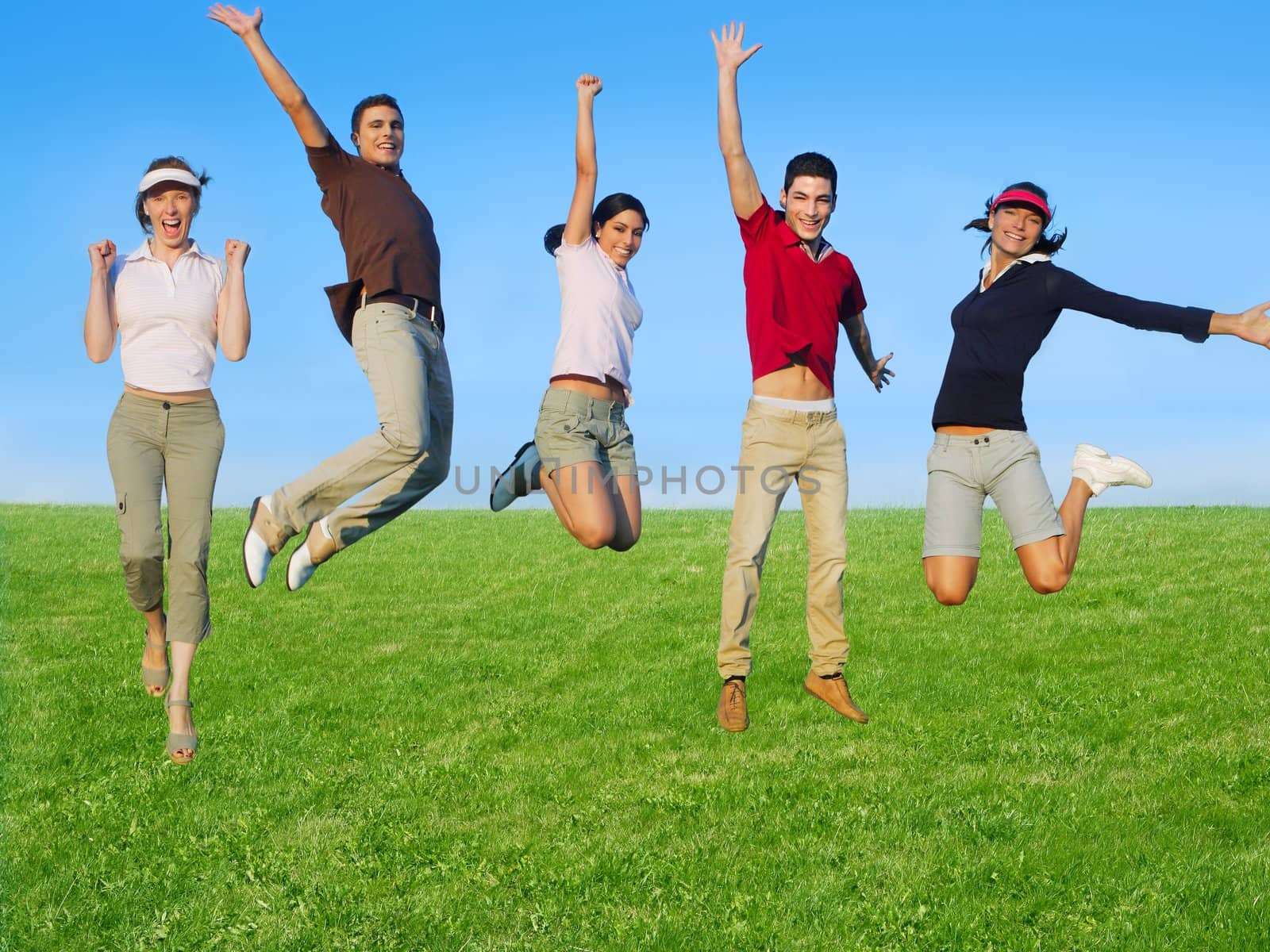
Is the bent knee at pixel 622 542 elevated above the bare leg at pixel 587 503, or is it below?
below

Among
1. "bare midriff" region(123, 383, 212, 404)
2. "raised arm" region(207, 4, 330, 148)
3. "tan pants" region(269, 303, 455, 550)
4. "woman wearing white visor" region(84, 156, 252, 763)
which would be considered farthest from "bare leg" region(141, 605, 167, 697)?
"raised arm" region(207, 4, 330, 148)

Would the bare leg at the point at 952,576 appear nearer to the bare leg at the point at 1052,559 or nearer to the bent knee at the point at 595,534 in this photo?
the bare leg at the point at 1052,559

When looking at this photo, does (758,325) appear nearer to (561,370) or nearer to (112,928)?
(561,370)

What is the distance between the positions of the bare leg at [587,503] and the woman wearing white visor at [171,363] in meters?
2.73

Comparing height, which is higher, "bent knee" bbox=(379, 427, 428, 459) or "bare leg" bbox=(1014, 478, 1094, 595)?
"bent knee" bbox=(379, 427, 428, 459)

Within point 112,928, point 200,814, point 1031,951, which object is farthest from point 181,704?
point 1031,951

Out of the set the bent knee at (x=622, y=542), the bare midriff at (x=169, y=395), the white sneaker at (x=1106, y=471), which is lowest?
the bent knee at (x=622, y=542)

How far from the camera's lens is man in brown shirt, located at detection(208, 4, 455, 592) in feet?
26.4

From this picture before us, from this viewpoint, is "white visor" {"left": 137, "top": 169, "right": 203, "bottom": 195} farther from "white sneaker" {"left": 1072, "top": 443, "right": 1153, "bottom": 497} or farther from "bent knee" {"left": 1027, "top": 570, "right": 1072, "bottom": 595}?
"white sneaker" {"left": 1072, "top": 443, "right": 1153, "bottom": 497}

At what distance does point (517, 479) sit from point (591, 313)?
1.59m

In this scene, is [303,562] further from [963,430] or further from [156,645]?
[963,430]

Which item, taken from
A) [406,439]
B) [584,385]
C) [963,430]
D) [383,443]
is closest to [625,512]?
[584,385]

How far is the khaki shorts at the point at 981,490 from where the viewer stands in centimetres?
902

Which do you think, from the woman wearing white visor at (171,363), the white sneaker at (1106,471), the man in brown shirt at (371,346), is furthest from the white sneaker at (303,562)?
the white sneaker at (1106,471)
